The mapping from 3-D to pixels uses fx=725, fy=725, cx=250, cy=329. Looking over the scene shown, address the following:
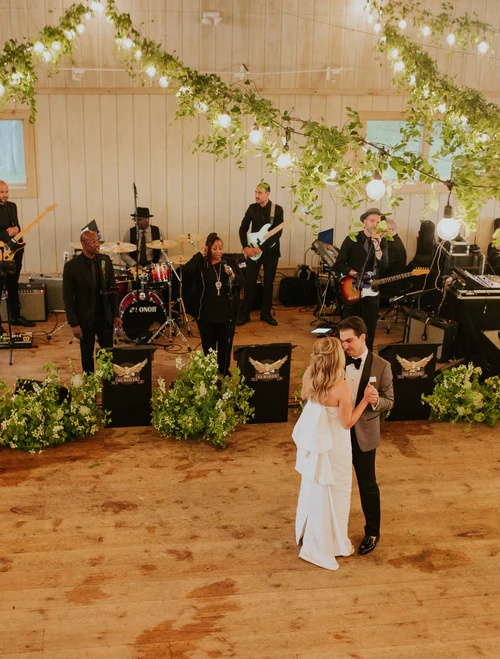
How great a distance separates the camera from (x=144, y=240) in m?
9.95

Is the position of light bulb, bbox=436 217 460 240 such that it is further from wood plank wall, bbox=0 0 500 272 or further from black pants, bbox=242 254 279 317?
wood plank wall, bbox=0 0 500 272

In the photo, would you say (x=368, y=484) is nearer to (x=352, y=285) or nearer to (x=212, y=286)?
(x=212, y=286)

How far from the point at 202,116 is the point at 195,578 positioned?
7.67 metres

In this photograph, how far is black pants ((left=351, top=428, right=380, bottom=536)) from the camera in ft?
15.7

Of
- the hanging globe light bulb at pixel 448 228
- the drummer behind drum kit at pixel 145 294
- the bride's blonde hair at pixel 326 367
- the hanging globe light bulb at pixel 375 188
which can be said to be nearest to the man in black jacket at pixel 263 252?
the drummer behind drum kit at pixel 145 294

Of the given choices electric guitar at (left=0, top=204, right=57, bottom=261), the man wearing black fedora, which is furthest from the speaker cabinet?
the man wearing black fedora

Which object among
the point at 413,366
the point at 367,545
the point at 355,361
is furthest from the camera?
the point at 413,366

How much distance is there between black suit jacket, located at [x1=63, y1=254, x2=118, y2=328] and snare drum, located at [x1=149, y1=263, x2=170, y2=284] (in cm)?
160

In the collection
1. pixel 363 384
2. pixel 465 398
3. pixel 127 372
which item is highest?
pixel 363 384

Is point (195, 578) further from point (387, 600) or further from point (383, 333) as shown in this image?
point (383, 333)

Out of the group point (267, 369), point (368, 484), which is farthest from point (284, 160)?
point (368, 484)

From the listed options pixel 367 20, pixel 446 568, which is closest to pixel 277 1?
pixel 367 20

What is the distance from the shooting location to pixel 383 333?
32.3ft

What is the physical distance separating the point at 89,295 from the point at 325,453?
340 cm
